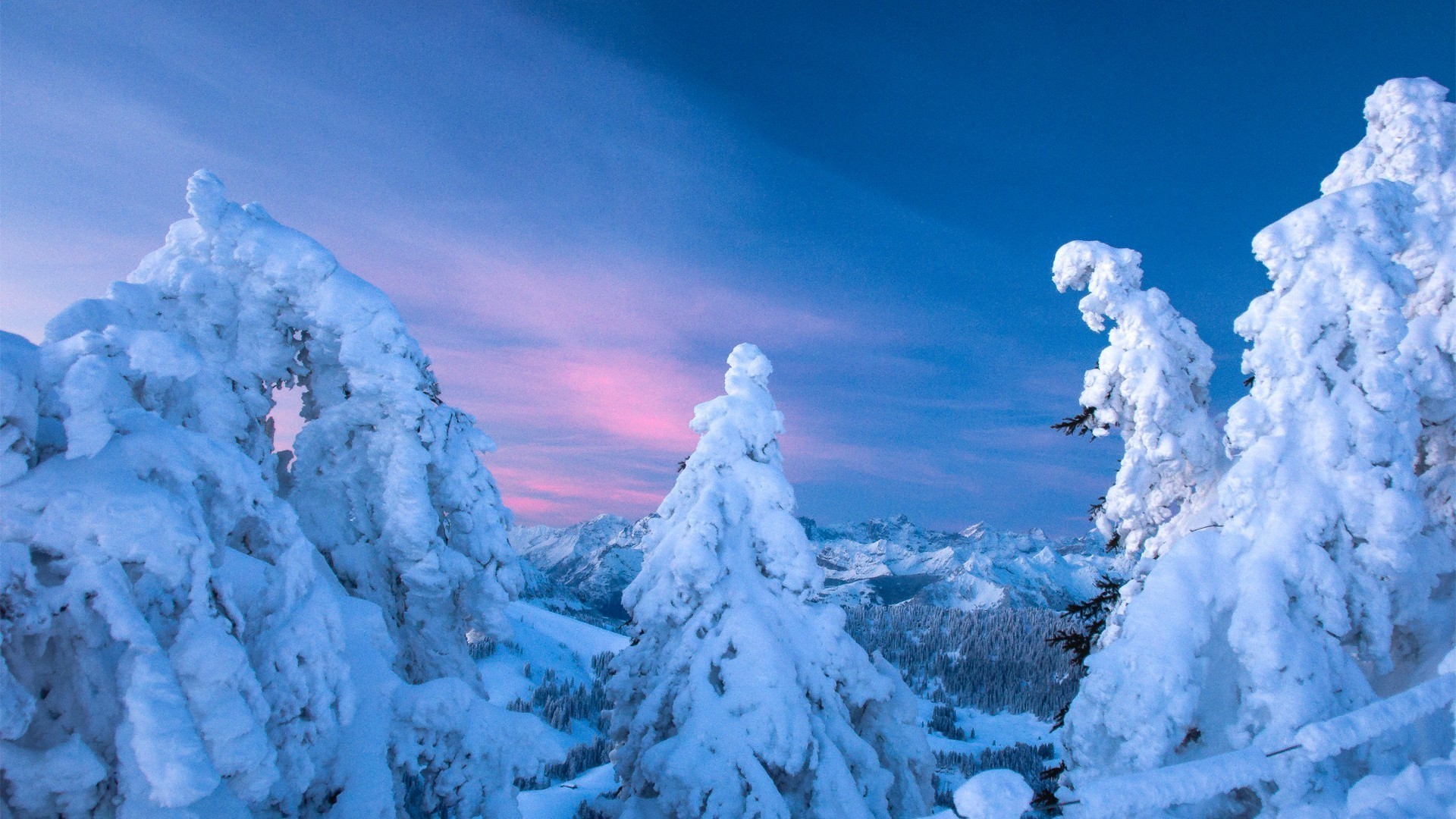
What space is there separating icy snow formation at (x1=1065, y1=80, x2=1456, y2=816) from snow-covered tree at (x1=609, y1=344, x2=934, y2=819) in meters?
4.51

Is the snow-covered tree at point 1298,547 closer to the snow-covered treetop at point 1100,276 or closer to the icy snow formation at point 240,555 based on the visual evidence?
the snow-covered treetop at point 1100,276

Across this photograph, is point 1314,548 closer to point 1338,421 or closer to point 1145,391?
point 1338,421

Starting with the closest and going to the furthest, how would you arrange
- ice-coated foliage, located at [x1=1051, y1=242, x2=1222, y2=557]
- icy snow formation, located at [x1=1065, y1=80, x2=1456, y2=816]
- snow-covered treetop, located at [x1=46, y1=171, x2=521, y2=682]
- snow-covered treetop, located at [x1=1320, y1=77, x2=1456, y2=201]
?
icy snow formation, located at [x1=1065, y1=80, x2=1456, y2=816]
snow-covered treetop, located at [x1=46, y1=171, x2=521, y2=682]
ice-coated foliage, located at [x1=1051, y1=242, x2=1222, y2=557]
snow-covered treetop, located at [x1=1320, y1=77, x2=1456, y2=201]

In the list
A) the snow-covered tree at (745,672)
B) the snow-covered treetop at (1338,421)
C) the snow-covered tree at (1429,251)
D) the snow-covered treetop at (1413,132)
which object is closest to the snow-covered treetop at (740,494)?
the snow-covered tree at (745,672)

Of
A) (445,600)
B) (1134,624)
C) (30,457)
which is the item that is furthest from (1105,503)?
(30,457)

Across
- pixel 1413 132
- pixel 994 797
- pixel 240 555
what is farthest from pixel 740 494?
pixel 1413 132

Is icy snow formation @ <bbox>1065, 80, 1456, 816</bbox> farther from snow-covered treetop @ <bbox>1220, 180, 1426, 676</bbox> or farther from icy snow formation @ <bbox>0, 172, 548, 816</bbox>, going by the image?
icy snow formation @ <bbox>0, 172, 548, 816</bbox>

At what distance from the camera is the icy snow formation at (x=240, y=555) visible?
5.14 m

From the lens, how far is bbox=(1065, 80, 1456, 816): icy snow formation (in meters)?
8.59

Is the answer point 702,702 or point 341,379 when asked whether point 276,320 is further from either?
point 702,702

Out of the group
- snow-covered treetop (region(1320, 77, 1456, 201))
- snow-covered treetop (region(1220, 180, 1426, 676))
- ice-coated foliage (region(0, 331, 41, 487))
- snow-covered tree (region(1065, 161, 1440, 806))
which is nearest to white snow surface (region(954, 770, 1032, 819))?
snow-covered tree (region(1065, 161, 1440, 806))

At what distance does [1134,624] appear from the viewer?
925 cm

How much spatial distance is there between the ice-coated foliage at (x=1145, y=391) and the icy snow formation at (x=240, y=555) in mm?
9838

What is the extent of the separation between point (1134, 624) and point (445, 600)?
10087mm
